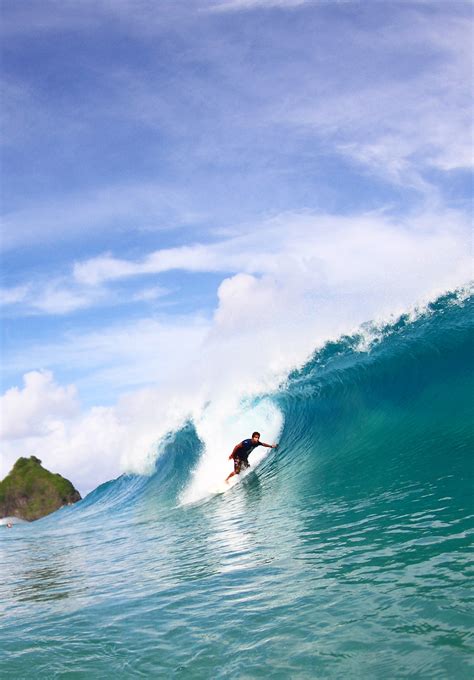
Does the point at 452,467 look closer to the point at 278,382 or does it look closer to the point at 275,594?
the point at 275,594

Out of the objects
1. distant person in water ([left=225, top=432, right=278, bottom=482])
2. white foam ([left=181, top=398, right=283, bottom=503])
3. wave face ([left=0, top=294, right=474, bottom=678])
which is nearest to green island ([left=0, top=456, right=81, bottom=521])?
white foam ([left=181, top=398, right=283, bottom=503])

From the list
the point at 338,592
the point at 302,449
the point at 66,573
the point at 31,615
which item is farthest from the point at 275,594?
the point at 302,449

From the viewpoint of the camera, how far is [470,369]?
13.7m

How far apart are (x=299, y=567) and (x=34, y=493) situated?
5621cm

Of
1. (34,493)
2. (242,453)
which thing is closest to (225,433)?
(242,453)

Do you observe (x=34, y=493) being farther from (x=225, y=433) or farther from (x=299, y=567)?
(x=299, y=567)

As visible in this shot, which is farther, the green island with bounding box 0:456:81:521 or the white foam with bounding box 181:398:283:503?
the green island with bounding box 0:456:81:521

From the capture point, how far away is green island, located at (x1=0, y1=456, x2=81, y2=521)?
54.5 m

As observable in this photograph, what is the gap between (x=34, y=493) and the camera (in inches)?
2195

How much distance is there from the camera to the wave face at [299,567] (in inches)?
146

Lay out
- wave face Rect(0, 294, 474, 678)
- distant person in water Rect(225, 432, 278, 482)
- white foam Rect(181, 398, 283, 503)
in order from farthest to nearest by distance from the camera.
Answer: white foam Rect(181, 398, 283, 503)
distant person in water Rect(225, 432, 278, 482)
wave face Rect(0, 294, 474, 678)

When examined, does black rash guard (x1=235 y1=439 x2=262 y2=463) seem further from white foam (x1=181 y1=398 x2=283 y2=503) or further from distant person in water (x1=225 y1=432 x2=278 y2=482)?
white foam (x1=181 y1=398 x2=283 y2=503)

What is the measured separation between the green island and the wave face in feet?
144

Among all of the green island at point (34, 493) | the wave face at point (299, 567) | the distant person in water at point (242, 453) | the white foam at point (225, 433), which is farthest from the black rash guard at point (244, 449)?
the green island at point (34, 493)
